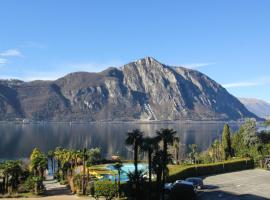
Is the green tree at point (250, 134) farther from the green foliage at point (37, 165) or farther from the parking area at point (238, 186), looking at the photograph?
the green foliage at point (37, 165)

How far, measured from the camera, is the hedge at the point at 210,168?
2488 inches

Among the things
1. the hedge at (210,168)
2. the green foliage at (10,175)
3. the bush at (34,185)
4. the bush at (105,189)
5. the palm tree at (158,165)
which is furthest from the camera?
the hedge at (210,168)

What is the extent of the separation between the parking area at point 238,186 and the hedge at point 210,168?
1884mm

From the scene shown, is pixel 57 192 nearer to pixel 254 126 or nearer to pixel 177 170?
pixel 177 170

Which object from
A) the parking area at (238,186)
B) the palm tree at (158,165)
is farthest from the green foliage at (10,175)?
the parking area at (238,186)

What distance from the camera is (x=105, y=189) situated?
178 feet

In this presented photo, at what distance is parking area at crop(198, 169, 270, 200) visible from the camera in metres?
51.7

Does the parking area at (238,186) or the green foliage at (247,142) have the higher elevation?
the green foliage at (247,142)

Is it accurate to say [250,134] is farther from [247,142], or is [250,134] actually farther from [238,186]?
[238,186]

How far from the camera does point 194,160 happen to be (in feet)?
351

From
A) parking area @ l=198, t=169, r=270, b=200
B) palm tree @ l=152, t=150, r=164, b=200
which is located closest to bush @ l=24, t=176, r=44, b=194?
palm tree @ l=152, t=150, r=164, b=200

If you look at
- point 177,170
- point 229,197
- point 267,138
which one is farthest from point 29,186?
point 267,138

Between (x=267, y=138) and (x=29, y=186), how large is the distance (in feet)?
192

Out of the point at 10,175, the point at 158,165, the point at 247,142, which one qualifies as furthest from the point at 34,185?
the point at 247,142
